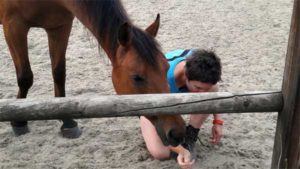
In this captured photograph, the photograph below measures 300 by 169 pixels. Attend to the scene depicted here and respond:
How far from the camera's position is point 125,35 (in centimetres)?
226

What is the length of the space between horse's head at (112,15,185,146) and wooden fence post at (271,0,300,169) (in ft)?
1.87

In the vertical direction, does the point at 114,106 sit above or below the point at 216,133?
above

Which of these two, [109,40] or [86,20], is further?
[86,20]

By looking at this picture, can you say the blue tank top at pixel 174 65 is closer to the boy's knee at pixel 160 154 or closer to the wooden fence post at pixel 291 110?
the boy's knee at pixel 160 154

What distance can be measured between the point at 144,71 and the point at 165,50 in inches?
93.0

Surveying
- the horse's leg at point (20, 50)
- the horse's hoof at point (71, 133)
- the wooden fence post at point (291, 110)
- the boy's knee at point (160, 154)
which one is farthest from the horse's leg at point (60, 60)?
the wooden fence post at point (291, 110)

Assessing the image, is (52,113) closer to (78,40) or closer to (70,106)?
(70,106)

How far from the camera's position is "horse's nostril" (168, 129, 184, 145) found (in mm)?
2158

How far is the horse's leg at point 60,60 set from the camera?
315 cm

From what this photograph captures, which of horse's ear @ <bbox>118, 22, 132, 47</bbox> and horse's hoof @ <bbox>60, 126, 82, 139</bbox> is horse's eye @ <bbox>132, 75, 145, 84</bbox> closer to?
horse's ear @ <bbox>118, 22, 132, 47</bbox>

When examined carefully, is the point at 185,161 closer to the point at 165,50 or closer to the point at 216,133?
the point at 216,133

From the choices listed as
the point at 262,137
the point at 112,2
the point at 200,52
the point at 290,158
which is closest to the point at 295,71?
the point at 290,158

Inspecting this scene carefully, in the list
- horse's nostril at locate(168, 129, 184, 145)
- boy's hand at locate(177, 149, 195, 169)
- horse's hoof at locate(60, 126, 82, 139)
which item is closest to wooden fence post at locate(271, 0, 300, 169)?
horse's nostril at locate(168, 129, 184, 145)

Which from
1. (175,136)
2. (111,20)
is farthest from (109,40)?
(175,136)
